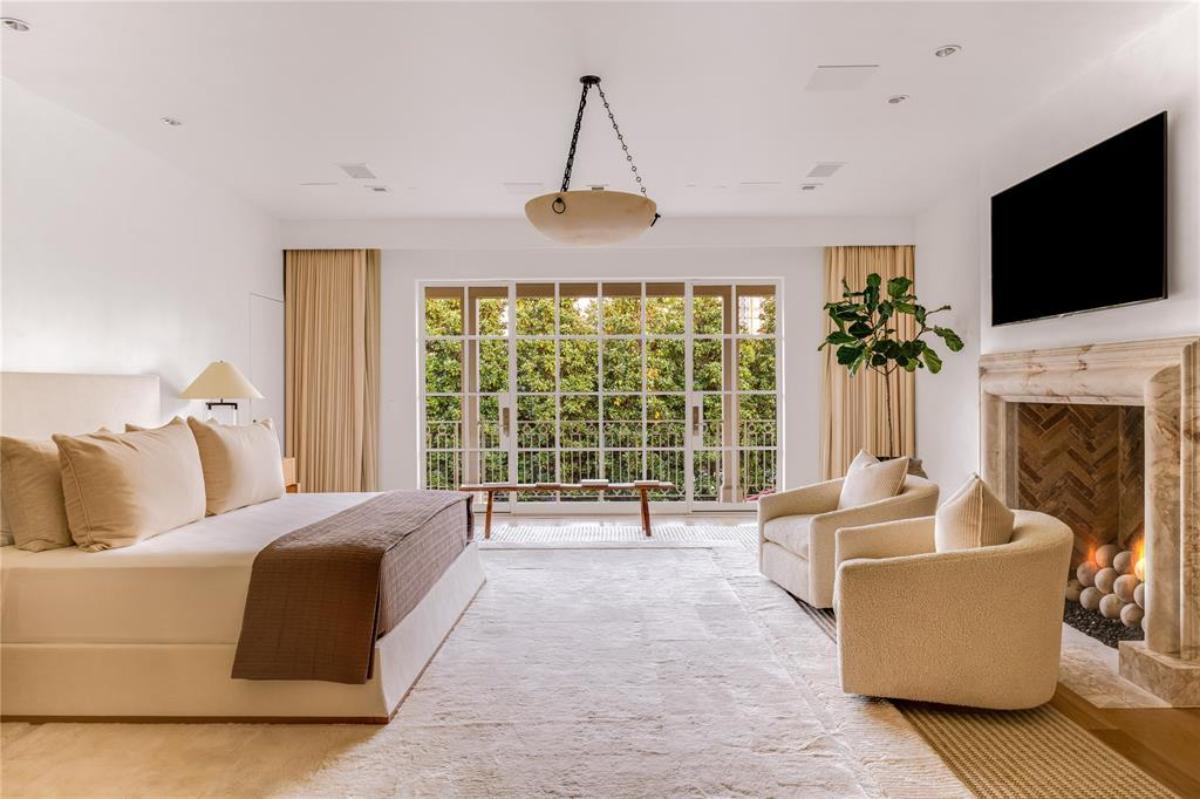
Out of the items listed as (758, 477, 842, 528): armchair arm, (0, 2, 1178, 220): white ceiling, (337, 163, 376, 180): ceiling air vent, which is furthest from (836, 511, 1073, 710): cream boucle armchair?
(337, 163, 376, 180): ceiling air vent

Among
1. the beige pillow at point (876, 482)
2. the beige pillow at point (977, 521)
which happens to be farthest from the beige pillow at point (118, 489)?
the beige pillow at point (876, 482)

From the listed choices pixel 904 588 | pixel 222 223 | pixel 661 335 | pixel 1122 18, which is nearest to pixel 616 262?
pixel 661 335

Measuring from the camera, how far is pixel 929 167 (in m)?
5.34

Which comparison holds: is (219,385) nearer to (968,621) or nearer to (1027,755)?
(968,621)

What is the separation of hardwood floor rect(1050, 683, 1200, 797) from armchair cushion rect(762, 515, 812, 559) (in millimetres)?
1400

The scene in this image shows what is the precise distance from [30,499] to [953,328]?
5.81 meters

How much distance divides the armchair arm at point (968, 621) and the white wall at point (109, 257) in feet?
13.1

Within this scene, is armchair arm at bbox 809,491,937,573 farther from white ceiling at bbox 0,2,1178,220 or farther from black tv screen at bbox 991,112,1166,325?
white ceiling at bbox 0,2,1178,220

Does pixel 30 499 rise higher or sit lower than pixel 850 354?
lower

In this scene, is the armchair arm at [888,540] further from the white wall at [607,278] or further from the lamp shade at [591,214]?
the white wall at [607,278]

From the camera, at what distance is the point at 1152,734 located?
103 inches

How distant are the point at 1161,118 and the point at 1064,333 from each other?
1151 millimetres

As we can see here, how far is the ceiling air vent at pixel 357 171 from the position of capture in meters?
5.22

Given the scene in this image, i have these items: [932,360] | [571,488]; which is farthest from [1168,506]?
[571,488]
